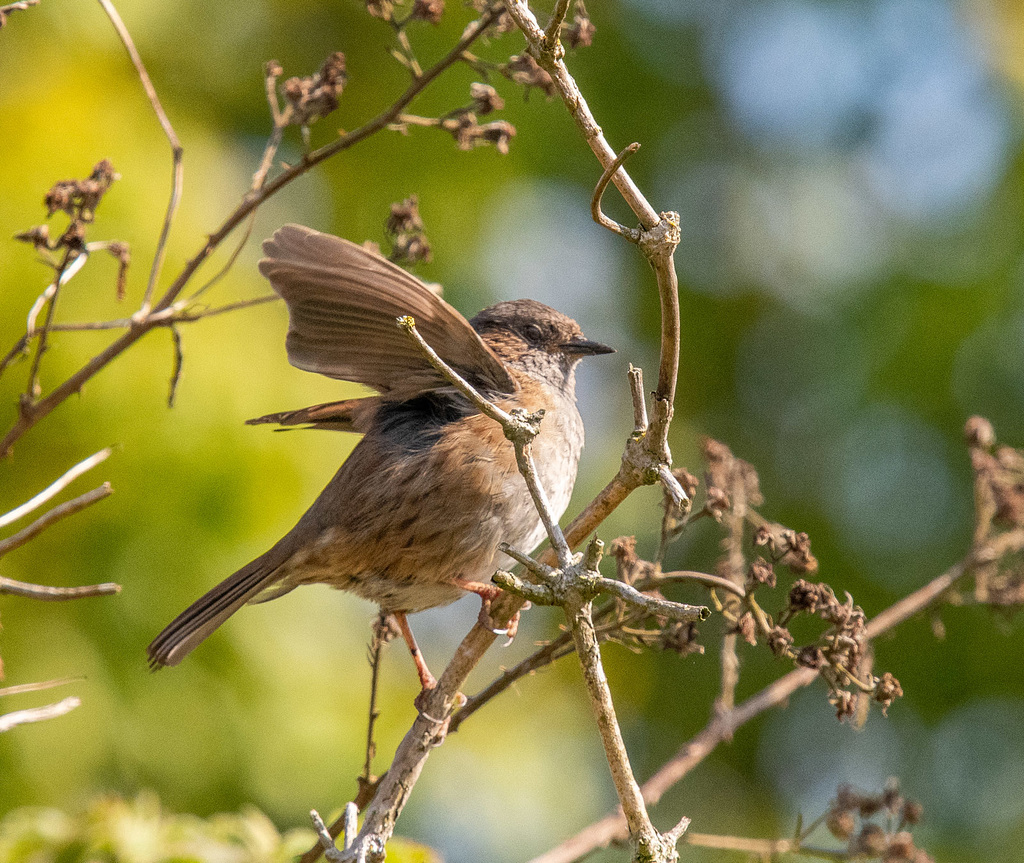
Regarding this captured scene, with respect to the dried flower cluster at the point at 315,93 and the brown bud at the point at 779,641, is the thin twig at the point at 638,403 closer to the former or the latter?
the brown bud at the point at 779,641

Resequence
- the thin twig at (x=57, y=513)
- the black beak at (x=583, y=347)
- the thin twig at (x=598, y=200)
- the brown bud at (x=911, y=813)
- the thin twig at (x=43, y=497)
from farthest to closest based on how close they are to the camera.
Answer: the black beak at (x=583, y=347), the brown bud at (x=911, y=813), the thin twig at (x=43, y=497), the thin twig at (x=57, y=513), the thin twig at (x=598, y=200)

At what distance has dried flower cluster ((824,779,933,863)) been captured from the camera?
2957 mm

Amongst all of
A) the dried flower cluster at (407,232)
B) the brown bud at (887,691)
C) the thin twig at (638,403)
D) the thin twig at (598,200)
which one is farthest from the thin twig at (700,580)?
the dried flower cluster at (407,232)

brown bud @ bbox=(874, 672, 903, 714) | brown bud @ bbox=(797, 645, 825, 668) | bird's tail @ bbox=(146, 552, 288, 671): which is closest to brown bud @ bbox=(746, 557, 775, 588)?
brown bud @ bbox=(797, 645, 825, 668)

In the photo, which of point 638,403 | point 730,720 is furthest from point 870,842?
point 638,403

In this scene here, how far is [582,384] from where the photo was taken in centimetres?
485

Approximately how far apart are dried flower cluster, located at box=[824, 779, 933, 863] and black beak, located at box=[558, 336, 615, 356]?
6.70 feet

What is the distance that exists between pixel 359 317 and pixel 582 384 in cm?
184

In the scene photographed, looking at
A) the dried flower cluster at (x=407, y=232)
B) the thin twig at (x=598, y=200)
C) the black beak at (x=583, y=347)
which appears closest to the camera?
the thin twig at (x=598, y=200)

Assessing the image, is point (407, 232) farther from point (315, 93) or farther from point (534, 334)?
point (534, 334)

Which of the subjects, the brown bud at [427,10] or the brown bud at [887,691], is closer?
the brown bud at [887,691]

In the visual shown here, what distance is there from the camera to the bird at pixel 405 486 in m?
3.35

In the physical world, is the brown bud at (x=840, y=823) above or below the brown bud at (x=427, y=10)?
below

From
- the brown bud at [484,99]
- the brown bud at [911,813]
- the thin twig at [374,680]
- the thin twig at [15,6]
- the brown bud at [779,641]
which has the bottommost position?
the brown bud at [911,813]
